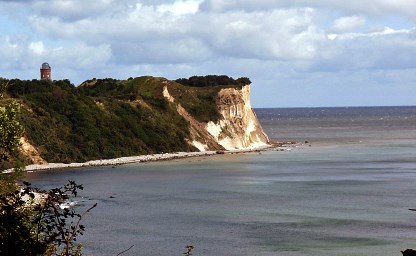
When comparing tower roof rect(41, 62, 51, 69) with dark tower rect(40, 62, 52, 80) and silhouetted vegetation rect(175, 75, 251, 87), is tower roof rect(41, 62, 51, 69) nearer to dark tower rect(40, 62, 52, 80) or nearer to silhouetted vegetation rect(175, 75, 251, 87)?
dark tower rect(40, 62, 52, 80)

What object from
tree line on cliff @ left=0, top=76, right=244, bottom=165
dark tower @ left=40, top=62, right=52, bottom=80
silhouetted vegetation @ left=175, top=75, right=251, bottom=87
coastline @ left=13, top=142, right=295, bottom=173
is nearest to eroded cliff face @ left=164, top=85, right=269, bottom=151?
tree line on cliff @ left=0, top=76, right=244, bottom=165

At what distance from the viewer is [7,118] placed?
1031 inches

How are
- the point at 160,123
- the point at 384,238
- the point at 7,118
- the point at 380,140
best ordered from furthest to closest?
the point at 380,140 → the point at 160,123 → the point at 384,238 → the point at 7,118

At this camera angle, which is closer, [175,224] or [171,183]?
[175,224]

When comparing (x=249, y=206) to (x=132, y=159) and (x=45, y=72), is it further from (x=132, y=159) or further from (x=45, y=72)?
(x=45, y=72)

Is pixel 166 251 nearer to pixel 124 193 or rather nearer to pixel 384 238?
pixel 384 238

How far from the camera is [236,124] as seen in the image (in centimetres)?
16075

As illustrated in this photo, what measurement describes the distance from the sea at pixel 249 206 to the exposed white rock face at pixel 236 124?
3121 cm

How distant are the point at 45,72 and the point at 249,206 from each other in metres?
104

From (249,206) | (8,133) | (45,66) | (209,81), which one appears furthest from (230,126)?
(8,133)

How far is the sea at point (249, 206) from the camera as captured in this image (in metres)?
48.2

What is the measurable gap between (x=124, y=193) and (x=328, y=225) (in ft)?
92.5

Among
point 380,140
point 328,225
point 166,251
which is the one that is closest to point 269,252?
point 166,251

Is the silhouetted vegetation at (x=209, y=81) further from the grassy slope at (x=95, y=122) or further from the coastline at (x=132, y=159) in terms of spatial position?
the coastline at (x=132, y=159)
